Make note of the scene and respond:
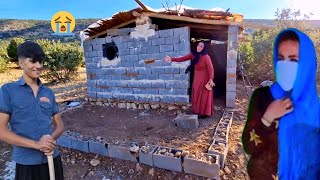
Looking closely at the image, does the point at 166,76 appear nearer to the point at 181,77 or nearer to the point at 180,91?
the point at 181,77

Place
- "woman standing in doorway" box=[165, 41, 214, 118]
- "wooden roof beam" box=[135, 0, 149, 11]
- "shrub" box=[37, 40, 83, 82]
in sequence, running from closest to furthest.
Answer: "woman standing in doorway" box=[165, 41, 214, 118], "wooden roof beam" box=[135, 0, 149, 11], "shrub" box=[37, 40, 83, 82]

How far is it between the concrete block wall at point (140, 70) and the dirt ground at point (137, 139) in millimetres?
508

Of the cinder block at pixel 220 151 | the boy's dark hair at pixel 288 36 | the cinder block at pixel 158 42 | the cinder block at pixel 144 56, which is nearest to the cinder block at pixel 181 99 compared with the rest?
the cinder block at pixel 144 56

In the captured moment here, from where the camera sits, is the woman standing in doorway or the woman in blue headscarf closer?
the woman in blue headscarf

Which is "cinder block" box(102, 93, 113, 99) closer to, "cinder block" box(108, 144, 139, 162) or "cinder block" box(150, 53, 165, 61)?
"cinder block" box(150, 53, 165, 61)

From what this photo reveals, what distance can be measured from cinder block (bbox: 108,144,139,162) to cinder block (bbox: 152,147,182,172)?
1.16 feet

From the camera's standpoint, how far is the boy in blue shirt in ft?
6.17

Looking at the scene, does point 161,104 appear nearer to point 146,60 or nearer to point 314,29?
point 146,60

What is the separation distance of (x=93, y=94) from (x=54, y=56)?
254 inches

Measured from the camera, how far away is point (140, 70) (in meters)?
6.62

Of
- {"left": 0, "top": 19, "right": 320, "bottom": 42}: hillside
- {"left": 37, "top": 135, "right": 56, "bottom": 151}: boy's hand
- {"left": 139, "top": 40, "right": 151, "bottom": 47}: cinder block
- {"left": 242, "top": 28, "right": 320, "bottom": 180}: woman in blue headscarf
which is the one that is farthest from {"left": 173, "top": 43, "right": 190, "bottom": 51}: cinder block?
{"left": 0, "top": 19, "right": 320, "bottom": 42}: hillside

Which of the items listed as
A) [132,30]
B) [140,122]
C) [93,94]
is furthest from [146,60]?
[93,94]

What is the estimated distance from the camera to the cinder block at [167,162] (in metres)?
3.50

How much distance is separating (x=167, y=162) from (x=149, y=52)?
3458 mm
